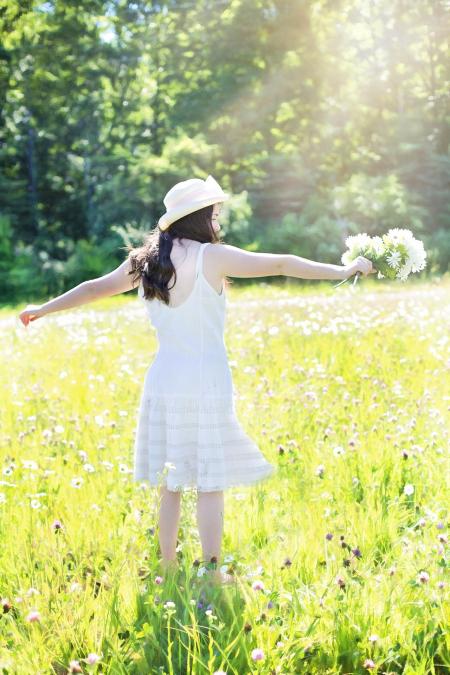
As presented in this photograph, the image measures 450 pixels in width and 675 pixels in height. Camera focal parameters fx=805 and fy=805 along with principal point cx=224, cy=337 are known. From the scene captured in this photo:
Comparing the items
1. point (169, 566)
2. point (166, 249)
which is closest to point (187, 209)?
point (166, 249)

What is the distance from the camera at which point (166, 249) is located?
3639 millimetres

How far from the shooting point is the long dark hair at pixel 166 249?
3615mm

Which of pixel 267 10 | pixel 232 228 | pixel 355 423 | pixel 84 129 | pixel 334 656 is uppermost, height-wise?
pixel 267 10

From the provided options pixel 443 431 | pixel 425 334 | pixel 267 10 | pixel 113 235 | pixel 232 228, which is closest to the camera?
pixel 443 431

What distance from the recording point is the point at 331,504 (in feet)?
14.2

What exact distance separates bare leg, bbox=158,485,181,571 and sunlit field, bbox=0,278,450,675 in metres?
0.08

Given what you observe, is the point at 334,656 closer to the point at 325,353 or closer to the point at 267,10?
the point at 325,353

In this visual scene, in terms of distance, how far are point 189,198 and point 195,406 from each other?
935 millimetres

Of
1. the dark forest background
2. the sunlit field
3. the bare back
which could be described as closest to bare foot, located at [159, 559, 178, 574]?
the sunlit field

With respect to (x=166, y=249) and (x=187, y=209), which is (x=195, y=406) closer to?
(x=166, y=249)

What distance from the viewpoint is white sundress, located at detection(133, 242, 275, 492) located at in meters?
3.61

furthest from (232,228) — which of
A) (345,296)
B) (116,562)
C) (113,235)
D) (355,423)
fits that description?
(116,562)

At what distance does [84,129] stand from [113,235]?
764cm

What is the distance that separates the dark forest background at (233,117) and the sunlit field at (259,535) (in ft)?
56.5
